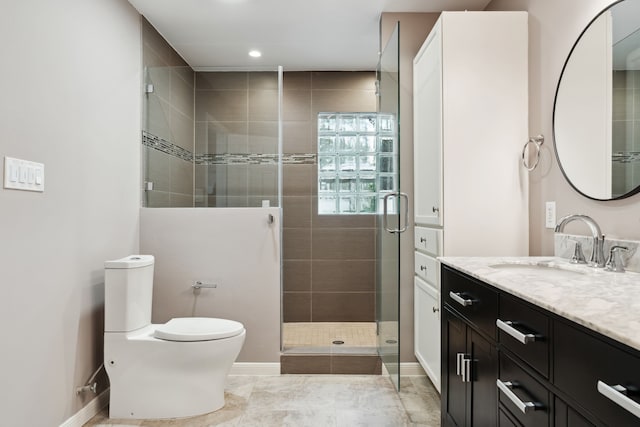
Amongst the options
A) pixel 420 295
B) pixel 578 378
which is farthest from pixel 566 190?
pixel 578 378

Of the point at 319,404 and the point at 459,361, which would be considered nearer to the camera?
the point at 459,361

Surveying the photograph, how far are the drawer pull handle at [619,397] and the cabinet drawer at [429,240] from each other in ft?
5.06

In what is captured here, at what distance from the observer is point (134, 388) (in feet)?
7.57

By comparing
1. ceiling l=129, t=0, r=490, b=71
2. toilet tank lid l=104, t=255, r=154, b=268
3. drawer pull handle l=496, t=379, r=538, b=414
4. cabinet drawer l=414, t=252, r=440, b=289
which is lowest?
drawer pull handle l=496, t=379, r=538, b=414

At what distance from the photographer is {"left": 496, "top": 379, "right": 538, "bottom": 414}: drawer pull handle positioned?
3.56 ft

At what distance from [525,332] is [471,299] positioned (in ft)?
1.33

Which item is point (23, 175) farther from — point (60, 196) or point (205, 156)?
point (205, 156)

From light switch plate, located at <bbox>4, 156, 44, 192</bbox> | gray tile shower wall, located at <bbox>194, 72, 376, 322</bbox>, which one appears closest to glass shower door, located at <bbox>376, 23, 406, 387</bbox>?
gray tile shower wall, located at <bbox>194, 72, 376, 322</bbox>

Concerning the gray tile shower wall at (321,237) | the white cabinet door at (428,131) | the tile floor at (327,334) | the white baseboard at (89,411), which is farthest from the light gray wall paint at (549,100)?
the white baseboard at (89,411)

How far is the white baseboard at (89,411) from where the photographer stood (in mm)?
2152

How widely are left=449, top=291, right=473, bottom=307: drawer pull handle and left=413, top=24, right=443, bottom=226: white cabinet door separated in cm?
65

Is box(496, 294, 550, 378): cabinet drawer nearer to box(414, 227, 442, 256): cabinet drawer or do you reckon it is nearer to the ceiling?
box(414, 227, 442, 256): cabinet drawer

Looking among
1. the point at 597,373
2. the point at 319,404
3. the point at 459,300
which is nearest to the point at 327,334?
the point at 319,404

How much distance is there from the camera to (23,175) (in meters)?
1.79
